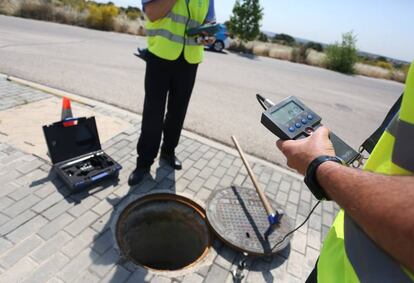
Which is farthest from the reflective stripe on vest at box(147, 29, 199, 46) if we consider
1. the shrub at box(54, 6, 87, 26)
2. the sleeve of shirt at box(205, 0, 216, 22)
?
the shrub at box(54, 6, 87, 26)

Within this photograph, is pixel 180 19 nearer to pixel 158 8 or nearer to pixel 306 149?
pixel 158 8

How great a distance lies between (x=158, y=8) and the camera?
256 centimetres

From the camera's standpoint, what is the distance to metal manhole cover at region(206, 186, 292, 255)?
2.51 metres

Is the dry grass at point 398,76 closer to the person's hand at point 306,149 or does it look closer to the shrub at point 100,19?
the shrub at point 100,19

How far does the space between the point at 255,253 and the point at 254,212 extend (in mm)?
527

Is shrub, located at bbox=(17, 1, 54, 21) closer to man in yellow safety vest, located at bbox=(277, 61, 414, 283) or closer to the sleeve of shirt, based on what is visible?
the sleeve of shirt

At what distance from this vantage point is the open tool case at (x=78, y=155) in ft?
9.39

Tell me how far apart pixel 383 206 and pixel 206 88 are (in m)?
6.82

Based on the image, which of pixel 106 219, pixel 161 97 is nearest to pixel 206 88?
pixel 161 97

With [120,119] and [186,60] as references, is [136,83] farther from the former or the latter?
[186,60]

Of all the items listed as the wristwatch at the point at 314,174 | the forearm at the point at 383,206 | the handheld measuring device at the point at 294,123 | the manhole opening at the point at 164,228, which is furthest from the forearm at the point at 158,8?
the forearm at the point at 383,206

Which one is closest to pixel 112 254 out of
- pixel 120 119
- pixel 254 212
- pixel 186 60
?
pixel 254 212

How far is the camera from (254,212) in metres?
2.90

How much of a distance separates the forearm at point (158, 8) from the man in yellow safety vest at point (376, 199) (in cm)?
203
